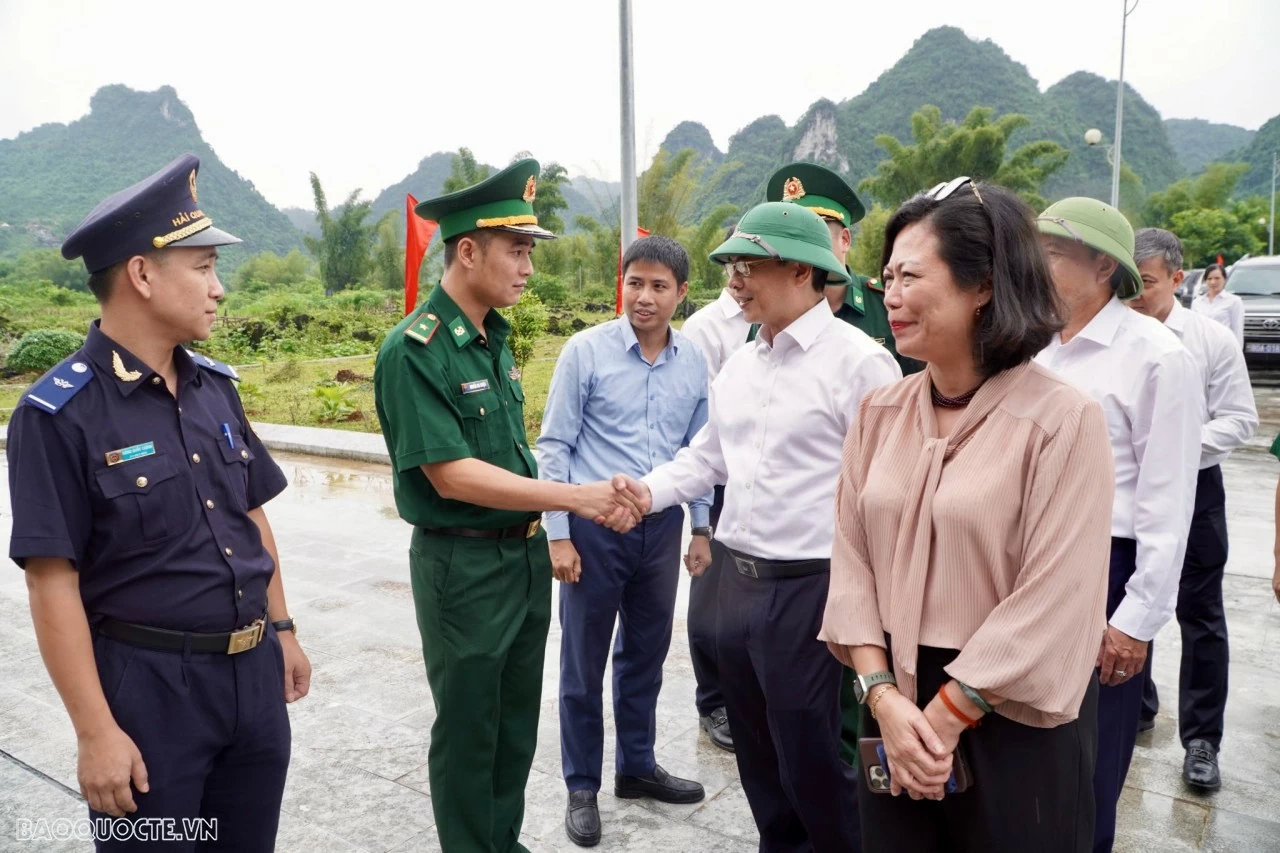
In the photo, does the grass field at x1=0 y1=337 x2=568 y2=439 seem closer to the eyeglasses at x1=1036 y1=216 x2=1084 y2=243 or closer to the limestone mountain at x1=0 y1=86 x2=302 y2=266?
the eyeglasses at x1=1036 y1=216 x2=1084 y2=243

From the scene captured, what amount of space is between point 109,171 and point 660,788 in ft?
313

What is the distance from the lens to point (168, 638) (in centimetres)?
178

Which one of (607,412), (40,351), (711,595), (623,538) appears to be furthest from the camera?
(40,351)

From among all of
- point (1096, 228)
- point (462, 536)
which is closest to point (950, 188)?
point (1096, 228)

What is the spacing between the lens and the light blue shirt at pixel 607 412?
3029mm

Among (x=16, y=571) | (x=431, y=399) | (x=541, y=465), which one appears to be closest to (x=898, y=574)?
(x=431, y=399)

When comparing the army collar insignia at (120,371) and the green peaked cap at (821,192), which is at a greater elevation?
the green peaked cap at (821,192)

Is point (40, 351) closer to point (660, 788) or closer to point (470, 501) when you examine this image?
point (660, 788)

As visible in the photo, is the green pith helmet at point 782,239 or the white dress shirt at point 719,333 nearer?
the green pith helmet at point 782,239

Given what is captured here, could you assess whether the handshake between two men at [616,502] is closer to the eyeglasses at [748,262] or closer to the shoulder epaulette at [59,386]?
the eyeglasses at [748,262]

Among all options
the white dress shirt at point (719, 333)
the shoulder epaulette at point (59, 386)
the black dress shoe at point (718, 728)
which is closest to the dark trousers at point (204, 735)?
the shoulder epaulette at point (59, 386)

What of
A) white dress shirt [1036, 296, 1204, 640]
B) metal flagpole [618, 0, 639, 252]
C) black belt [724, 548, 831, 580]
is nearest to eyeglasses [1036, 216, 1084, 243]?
white dress shirt [1036, 296, 1204, 640]

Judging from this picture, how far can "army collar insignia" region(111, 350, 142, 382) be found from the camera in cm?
178

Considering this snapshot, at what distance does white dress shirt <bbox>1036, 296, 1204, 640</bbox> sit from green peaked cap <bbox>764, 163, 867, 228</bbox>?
5.71 ft
